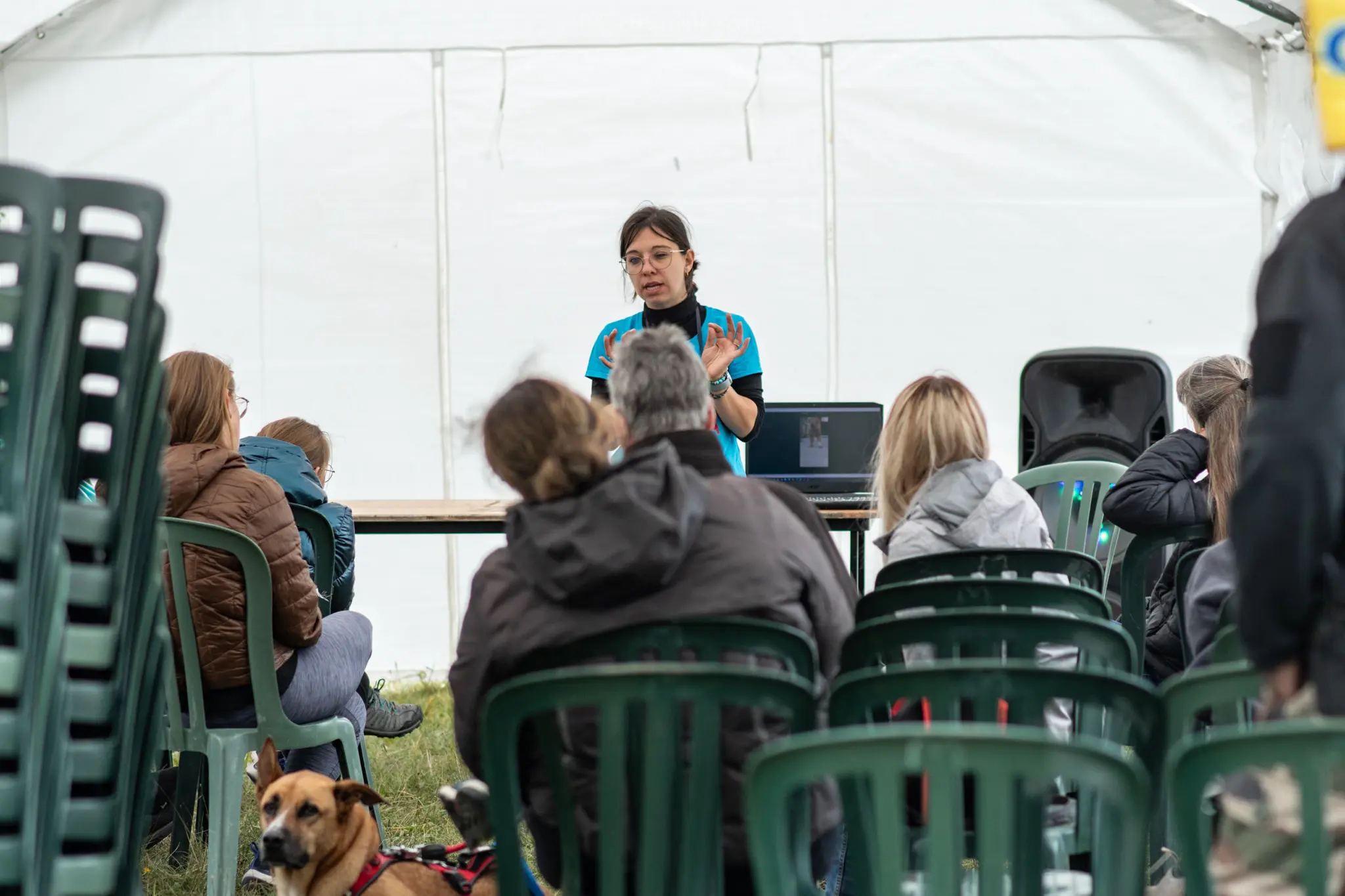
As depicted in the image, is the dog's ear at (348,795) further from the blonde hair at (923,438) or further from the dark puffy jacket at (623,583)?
the blonde hair at (923,438)

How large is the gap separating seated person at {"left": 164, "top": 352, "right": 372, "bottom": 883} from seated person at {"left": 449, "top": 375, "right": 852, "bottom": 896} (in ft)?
3.78

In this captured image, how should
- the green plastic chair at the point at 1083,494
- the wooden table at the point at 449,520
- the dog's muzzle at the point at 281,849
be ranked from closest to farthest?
the dog's muzzle at the point at 281,849
the green plastic chair at the point at 1083,494
the wooden table at the point at 449,520

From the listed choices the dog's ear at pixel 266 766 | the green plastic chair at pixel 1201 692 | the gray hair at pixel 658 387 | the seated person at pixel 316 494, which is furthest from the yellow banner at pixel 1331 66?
the seated person at pixel 316 494

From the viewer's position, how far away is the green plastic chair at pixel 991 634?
190 cm

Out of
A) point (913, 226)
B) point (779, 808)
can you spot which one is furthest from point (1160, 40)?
point (779, 808)

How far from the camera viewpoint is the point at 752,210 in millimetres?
6164

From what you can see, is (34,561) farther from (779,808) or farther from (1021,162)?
(1021,162)

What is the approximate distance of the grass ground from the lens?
11.1ft

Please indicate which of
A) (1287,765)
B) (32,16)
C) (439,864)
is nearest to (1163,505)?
(439,864)

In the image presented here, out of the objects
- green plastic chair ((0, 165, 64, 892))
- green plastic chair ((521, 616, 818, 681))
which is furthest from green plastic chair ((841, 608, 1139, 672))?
green plastic chair ((0, 165, 64, 892))

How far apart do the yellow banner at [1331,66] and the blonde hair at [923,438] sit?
1610 mm

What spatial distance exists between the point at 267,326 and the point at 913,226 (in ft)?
9.13

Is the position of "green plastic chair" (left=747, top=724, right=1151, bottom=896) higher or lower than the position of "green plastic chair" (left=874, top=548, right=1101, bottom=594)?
lower

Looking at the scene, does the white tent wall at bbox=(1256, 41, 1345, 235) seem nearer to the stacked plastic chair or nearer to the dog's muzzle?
the dog's muzzle
